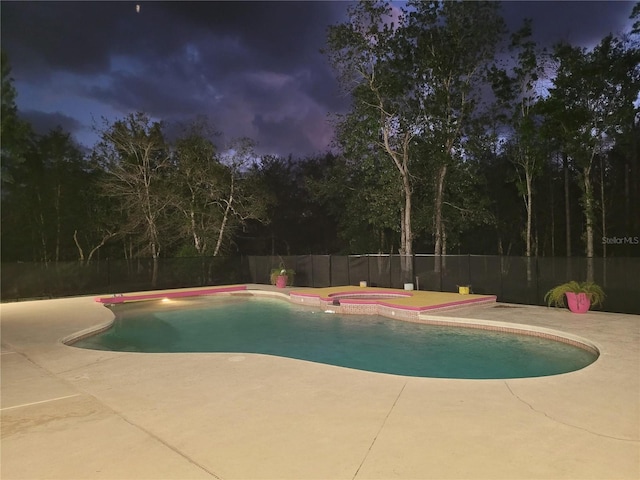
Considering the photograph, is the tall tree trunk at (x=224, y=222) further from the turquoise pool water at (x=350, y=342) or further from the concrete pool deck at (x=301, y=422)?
the concrete pool deck at (x=301, y=422)

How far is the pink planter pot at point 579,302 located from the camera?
8.34 m

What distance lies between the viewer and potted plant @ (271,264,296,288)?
51.4 ft

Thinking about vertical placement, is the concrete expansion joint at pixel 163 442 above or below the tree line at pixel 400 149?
below

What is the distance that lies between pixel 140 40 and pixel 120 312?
9.72 m

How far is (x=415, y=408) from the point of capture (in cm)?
341

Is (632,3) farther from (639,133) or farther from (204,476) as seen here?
(204,476)

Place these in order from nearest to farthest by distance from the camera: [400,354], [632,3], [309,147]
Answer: [400,354]
[632,3]
[309,147]

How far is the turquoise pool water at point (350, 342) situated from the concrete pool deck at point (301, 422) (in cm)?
131

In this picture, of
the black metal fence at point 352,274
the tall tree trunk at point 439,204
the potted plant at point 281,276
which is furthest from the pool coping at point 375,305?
the tall tree trunk at point 439,204

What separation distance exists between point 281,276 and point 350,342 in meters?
8.39

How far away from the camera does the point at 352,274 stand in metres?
Result: 15.0

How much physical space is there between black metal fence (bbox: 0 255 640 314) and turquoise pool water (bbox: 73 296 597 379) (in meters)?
3.42

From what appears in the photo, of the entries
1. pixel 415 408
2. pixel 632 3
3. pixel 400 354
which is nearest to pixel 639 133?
pixel 632 3

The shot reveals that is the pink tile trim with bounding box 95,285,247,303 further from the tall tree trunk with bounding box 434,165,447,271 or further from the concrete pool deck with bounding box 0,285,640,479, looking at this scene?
the concrete pool deck with bounding box 0,285,640,479
